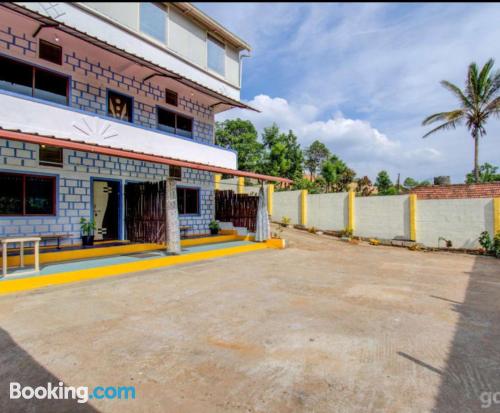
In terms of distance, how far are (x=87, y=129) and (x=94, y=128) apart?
0.22 m

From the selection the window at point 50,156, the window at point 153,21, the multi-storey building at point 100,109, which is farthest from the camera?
the window at point 153,21

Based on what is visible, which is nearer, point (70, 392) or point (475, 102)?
point (70, 392)

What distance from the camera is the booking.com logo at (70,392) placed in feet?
8.71

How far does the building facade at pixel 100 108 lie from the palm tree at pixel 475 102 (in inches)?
480

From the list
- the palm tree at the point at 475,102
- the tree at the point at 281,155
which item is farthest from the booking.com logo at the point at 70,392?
the tree at the point at 281,155

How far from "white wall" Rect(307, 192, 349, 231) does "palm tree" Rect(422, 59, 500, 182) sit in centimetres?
709

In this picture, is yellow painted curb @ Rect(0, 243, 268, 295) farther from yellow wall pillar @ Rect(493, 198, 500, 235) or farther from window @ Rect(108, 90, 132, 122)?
yellow wall pillar @ Rect(493, 198, 500, 235)

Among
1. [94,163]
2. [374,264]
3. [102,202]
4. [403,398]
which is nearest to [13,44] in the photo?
[94,163]

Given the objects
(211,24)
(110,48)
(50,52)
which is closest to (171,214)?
(110,48)

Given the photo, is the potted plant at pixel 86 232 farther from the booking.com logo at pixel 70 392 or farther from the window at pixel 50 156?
the booking.com logo at pixel 70 392

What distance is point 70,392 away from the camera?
2.72 m

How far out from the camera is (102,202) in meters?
10.4

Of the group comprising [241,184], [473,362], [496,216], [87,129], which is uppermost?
[87,129]

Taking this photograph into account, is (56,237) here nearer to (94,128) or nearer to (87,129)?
(87,129)
